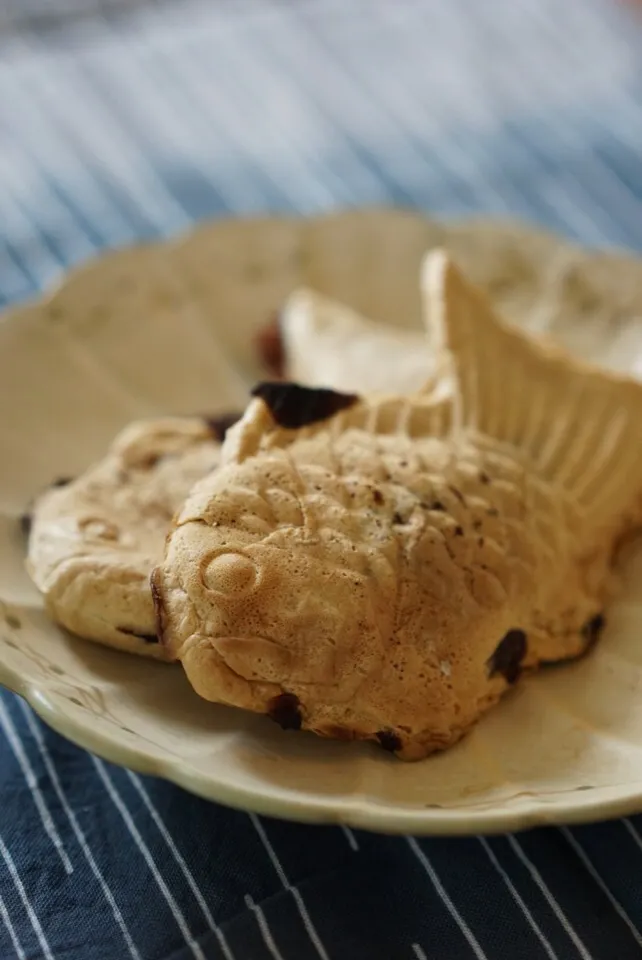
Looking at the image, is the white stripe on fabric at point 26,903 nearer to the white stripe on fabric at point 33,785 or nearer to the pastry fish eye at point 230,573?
the white stripe on fabric at point 33,785

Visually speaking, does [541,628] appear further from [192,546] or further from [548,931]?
[192,546]

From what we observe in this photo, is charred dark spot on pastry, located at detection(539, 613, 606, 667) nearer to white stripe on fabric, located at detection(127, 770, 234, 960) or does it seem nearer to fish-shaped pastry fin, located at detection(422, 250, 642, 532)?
fish-shaped pastry fin, located at detection(422, 250, 642, 532)

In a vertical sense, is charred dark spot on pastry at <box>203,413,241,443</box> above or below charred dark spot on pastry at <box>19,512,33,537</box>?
above

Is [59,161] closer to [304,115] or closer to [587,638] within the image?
[304,115]

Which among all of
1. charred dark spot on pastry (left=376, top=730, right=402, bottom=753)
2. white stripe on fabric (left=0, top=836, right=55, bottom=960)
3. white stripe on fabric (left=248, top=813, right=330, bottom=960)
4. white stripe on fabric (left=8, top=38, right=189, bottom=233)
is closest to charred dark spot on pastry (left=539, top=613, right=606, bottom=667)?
charred dark spot on pastry (left=376, top=730, right=402, bottom=753)

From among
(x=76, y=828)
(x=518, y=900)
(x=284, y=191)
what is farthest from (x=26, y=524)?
(x=284, y=191)

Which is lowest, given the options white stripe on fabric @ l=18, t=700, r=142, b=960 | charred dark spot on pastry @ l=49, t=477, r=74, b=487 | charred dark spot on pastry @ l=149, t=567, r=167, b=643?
white stripe on fabric @ l=18, t=700, r=142, b=960

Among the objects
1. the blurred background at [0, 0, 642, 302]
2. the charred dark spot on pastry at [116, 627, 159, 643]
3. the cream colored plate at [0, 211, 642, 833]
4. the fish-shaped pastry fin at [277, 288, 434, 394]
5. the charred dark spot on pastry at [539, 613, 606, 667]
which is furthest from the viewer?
the blurred background at [0, 0, 642, 302]

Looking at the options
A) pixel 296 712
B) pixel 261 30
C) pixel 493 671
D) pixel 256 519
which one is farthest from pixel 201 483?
pixel 261 30
